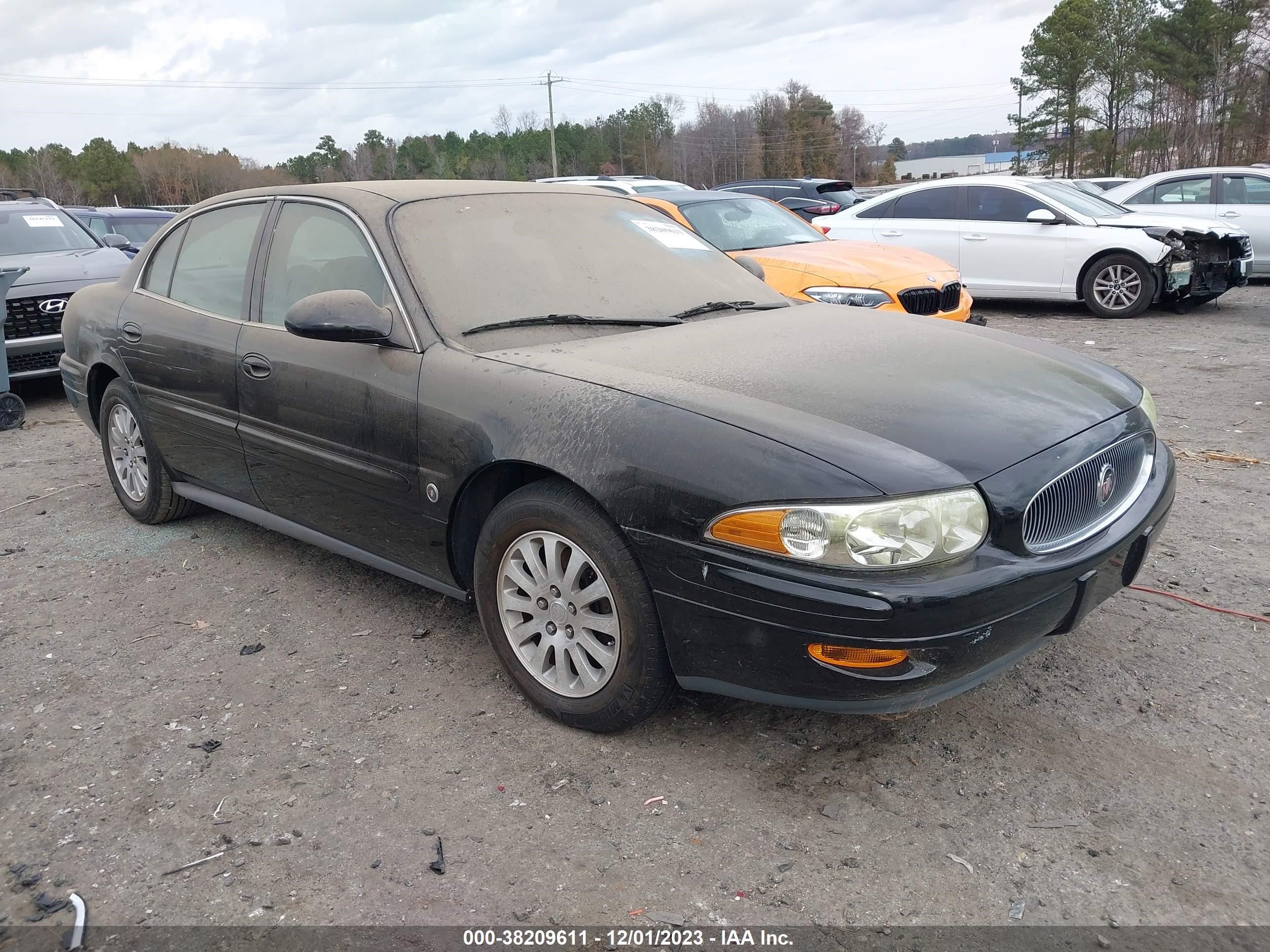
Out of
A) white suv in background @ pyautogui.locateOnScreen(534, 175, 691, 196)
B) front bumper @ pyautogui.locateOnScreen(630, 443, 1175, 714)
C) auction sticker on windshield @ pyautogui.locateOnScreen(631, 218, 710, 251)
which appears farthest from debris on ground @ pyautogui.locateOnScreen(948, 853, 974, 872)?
white suv in background @ pyautogui.locateOnScreen(534, 175, 691, 196)

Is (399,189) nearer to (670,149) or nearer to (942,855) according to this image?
(942,855)

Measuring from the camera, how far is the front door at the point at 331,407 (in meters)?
3.29

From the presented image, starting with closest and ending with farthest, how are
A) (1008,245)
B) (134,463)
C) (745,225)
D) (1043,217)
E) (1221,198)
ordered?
(134,463), (745,225), (1043,217), (1008,245), (1221,198)

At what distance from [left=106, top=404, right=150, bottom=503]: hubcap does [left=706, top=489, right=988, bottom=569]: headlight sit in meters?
3.47

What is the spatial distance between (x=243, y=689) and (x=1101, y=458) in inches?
111

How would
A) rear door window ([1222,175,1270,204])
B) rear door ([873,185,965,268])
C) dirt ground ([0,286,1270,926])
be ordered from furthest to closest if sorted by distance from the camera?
rear door window ([1222,175,1270,204])
rear door ([873,185,965,268])
dirt ground ([0,286,1270,926])

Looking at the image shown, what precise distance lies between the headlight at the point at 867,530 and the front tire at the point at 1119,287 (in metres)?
9.43

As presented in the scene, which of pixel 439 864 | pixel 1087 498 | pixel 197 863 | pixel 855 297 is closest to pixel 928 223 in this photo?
pixel 855 297

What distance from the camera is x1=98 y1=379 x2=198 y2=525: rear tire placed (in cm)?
469

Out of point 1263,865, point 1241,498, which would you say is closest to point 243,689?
point 1263,865

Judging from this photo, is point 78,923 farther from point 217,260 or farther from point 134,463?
point 134,463

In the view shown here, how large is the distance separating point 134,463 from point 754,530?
3.68m

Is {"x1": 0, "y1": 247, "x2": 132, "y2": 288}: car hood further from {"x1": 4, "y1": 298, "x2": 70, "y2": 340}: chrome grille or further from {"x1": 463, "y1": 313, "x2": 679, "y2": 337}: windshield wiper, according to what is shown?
{"x1": 463, "y1": 313, "x2": 679, "y2": 337}: windshield wiper

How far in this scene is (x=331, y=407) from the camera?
3482 mm
